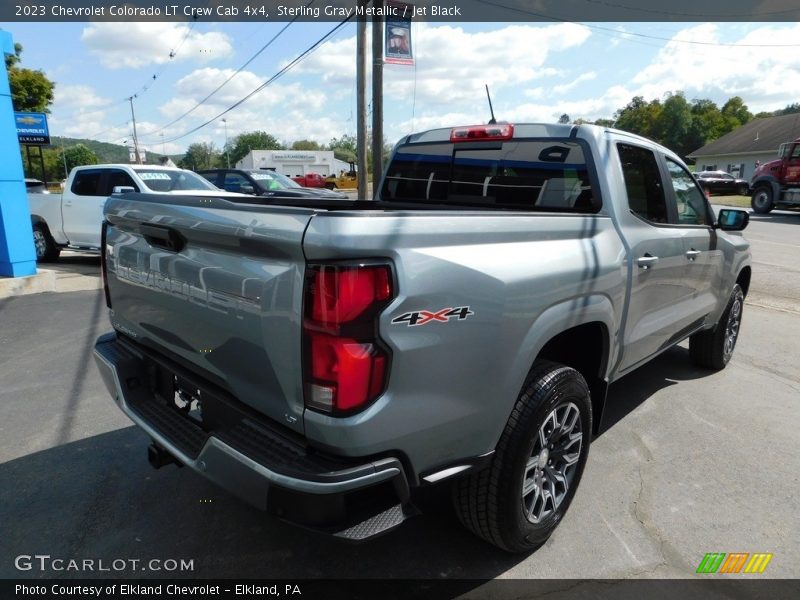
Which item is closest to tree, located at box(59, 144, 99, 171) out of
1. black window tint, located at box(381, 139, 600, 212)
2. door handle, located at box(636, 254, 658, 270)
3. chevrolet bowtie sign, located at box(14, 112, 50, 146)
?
chevrolet bowtie sign, located at box(14, 112, 50, 146)

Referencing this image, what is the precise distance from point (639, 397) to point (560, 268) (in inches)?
99.6

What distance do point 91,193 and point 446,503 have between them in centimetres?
994

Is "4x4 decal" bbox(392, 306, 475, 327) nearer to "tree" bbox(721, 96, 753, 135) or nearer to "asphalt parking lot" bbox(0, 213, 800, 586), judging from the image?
"asphalt parking lot" bbox(0, 213, 800, 586)

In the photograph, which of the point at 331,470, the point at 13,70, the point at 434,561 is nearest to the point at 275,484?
the point at 331,470

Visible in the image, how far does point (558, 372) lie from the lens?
248cm

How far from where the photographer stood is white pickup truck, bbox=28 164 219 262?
9.88 meters

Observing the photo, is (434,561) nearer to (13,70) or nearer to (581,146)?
(581,146)

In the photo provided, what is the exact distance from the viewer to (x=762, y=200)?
2238 centimetres

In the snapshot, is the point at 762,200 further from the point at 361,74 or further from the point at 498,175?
the point at 498,175

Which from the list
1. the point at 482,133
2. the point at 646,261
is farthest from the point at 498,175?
the point at 646,261

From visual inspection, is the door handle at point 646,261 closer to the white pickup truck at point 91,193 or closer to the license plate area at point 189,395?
the license plate area at point 189,395

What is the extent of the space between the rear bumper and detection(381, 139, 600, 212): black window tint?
1.99m

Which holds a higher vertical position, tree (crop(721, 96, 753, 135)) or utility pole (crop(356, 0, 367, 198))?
tree (crop(721, 96, 753, 135))

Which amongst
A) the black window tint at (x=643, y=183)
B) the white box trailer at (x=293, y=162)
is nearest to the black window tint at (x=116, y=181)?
the black window tint at (x=643, y=183)
